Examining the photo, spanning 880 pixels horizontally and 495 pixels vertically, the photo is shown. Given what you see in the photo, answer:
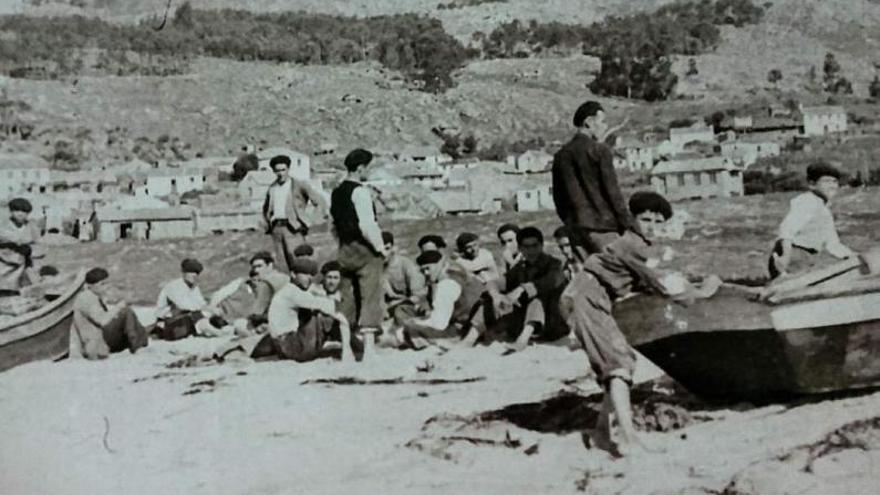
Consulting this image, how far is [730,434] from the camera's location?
8.11 feet

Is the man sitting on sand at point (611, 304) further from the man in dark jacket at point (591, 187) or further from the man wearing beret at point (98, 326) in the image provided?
the man wearing beret at point (98, 326)

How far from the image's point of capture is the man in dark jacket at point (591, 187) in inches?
104

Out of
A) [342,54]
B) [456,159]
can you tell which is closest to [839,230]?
[456,159]

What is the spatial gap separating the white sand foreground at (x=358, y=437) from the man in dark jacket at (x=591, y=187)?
1.93ft

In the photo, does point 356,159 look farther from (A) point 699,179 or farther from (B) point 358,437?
(A) point 699,179

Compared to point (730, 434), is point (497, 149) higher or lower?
higher

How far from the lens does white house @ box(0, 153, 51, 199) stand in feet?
14.1

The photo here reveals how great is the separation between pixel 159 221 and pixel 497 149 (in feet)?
6.41

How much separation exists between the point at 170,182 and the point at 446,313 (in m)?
1.98

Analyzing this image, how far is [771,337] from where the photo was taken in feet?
8.25

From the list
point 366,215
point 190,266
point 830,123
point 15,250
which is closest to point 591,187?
point 366,215

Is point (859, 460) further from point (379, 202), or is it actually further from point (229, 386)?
point (379, 202)

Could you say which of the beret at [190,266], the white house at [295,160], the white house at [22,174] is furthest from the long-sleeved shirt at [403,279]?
the white house at [22,174]

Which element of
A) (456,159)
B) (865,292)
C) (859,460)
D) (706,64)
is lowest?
(859,460)
